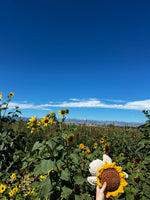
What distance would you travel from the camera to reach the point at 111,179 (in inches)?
38.6

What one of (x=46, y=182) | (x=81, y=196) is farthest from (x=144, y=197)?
(x=46, y=182)

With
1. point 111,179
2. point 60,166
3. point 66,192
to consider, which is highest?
point 111,179

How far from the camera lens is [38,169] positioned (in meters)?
1.75

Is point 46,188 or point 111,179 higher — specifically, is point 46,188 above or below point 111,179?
below

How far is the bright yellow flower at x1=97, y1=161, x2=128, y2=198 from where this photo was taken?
3.22 feet

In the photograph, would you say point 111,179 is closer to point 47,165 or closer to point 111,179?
point 111,179

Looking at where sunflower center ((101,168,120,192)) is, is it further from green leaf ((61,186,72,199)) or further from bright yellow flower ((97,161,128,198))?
green leaf ((61,186,72,199))

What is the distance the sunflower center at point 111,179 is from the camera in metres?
0.98

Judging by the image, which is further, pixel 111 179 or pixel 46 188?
pixel 46 188

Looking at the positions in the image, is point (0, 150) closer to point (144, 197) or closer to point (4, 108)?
point (4, 108)

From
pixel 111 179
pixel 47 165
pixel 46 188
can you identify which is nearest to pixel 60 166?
pixel 47 165

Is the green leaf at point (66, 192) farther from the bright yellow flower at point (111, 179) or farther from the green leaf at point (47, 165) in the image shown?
the bright yellow flower at point (111, 179)

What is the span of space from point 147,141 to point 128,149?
236 centimetres

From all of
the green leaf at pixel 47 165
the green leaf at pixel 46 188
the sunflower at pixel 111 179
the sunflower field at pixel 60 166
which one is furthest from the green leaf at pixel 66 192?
the sunflower at pixel 111 179
